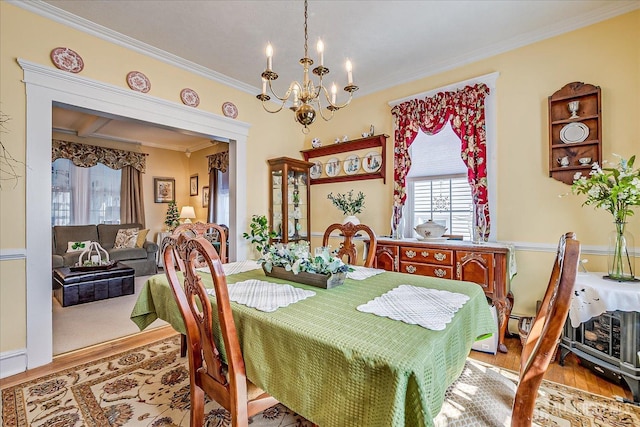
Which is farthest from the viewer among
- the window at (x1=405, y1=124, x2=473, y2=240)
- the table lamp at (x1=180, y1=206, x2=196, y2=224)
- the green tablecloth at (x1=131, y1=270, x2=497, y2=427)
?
the table lamp at (x1=180, y1=206, x2=196, y2=224)

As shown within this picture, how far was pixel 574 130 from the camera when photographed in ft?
8.28

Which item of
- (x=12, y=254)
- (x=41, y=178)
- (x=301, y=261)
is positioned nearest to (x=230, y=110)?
(x=41, y=178)

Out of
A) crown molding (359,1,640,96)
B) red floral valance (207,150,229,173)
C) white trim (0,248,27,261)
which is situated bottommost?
white trim (0,248,27,261)

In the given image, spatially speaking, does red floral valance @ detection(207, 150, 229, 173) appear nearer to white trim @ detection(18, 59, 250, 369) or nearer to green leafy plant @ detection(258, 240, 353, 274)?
white trim @ detection(18, 59, 250, 369)

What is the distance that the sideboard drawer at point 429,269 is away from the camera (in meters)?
2.71

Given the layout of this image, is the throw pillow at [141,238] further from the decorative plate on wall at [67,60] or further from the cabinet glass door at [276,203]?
the decorative plate on wall at [67,60]

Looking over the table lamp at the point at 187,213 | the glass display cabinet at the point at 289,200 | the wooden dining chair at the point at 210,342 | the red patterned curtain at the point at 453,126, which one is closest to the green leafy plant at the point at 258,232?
the glass display cabinet at the point at 289,200

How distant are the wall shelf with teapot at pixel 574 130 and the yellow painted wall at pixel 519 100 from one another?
0.06 metres

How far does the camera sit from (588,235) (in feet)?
8.10

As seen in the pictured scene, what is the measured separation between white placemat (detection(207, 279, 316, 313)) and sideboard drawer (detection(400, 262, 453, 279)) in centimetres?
171

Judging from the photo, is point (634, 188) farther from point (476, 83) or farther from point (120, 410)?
point (120, 410)

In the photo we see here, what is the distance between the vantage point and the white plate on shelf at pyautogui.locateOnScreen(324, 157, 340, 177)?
419 centimetres

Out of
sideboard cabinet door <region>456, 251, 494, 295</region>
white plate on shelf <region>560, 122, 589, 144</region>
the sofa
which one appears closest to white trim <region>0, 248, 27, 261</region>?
the sofa

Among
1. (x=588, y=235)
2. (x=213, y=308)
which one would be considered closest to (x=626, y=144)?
(x=588, y=235)
